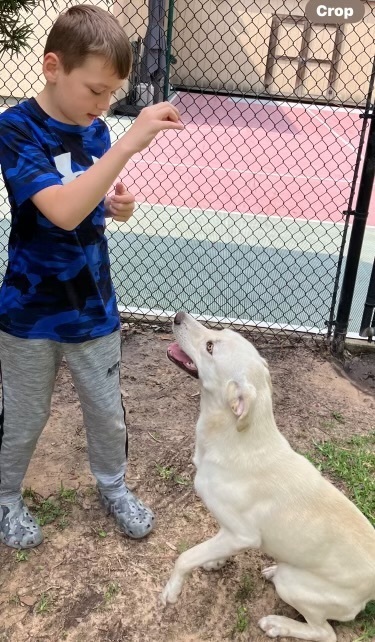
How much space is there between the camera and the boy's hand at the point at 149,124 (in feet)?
5.37

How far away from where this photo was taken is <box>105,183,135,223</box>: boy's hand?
2.09 metres

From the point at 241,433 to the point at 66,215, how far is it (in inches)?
37.0

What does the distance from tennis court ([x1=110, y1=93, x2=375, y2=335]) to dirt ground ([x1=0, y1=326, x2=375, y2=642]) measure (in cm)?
107

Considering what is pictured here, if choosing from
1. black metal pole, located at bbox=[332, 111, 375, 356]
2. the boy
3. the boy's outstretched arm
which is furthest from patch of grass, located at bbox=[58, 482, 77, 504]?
black metal pole, located at bbox=[332, 111, 375, 356]

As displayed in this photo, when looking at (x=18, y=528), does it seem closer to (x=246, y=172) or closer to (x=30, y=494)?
(x=30, y=494)

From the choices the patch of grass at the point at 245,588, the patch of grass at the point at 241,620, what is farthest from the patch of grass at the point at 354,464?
the patch of grass at the point at 241,620

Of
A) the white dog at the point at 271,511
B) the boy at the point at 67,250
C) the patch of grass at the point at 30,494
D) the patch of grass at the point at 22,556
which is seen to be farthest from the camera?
the patch of grass at the point at 30,494

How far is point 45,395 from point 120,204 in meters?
0.74

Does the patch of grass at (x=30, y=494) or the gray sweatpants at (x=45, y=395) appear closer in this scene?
the gray sweatpants at (x=45, y=395)

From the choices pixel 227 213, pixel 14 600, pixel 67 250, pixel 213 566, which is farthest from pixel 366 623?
pixel 227 213

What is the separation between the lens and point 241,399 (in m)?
1.99

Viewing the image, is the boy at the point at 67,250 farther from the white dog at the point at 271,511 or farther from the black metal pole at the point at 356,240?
the black metal pole at the point at 356,240

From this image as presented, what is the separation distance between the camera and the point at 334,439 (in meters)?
3.27

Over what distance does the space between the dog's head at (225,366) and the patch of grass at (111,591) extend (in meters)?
0.81
